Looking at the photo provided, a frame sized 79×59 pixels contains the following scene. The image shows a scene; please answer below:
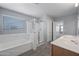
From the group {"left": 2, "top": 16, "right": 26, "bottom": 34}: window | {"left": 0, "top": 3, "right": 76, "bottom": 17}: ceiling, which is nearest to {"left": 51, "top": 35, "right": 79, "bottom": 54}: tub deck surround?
{"left": 0, "top": 3, "right": 76, "bottom": 17}: ceiling

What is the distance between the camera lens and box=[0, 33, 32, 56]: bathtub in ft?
4.49

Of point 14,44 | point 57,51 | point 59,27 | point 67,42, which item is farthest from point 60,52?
point 14,44

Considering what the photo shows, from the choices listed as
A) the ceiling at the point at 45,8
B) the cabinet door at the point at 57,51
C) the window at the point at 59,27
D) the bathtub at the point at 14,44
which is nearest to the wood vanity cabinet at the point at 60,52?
the cabinet door at the point at 57,51

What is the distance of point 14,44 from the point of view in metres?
1.41

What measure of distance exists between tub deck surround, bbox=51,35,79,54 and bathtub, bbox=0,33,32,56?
53 cm

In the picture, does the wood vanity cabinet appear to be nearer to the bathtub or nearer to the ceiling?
the bathtub

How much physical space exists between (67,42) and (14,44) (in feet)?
3.31

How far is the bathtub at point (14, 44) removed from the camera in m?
1.37

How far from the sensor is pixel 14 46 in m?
1.41

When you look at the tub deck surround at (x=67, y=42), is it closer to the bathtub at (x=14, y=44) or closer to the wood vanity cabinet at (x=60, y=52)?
the wood vanity cabinet at (x=60, y=52)

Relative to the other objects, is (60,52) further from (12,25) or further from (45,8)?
(12,25)

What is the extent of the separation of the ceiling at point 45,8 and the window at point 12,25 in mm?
198

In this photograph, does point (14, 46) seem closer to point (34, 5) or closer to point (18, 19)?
point (18, 19)

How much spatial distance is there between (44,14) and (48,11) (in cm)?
10
